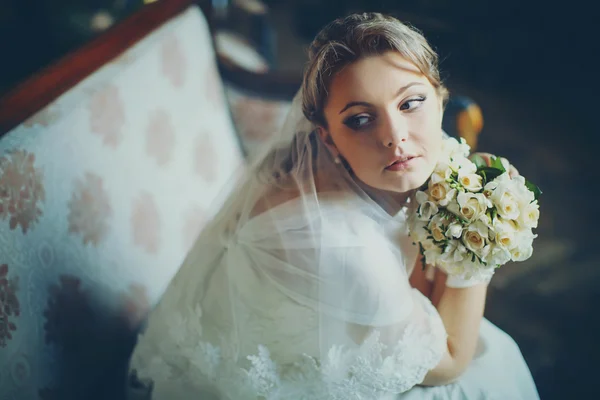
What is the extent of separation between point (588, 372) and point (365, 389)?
2.82 ft

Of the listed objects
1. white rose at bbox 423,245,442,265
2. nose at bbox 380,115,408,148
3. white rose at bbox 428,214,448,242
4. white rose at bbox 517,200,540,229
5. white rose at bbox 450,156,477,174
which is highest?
nose at bbox 380,115,408,148

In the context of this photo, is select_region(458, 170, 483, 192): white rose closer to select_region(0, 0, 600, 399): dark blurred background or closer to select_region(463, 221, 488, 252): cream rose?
select_region(463, 221, 488, 252): cream rose

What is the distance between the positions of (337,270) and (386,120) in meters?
0.25

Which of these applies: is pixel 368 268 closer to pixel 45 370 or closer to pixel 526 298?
pixel 45 370

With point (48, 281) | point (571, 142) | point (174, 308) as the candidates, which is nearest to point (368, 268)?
point (174, 308)

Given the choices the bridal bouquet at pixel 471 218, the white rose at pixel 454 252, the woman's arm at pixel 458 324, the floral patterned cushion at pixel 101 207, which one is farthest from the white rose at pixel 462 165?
the floral patterned cushion at pixel 101 207

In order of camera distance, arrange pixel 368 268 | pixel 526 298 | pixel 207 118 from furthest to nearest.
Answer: pixel 526 298
pixel 207 118
pixel 368 268

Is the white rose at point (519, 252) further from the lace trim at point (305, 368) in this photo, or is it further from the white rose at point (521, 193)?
the lace trim at point (305, 368)

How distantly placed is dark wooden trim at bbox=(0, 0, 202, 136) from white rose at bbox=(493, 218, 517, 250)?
32.7 inches

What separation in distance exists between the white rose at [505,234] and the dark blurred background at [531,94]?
11.2 inches

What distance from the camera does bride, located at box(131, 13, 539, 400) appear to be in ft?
2.28

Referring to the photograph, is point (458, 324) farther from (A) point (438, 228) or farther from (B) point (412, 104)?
(B) point (412, 104)

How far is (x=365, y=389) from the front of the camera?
79cm

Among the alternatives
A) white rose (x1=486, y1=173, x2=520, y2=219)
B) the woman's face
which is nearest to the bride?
the woman's face
